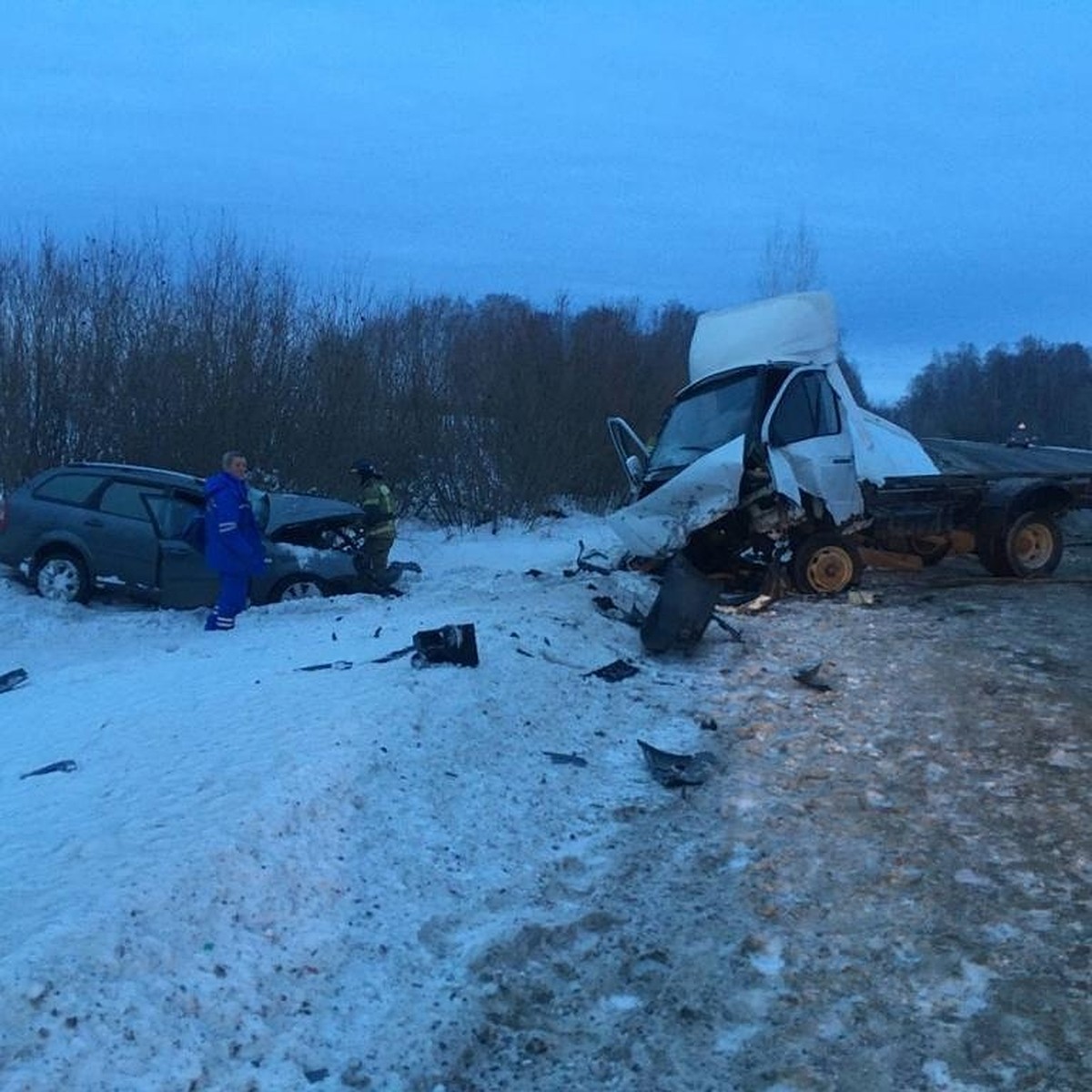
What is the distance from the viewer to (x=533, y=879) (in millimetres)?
4863

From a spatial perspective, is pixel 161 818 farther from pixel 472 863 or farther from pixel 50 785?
pixel 472 863

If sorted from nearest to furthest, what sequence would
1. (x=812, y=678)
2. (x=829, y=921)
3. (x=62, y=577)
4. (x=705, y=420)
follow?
1. (x=829, y=921)
2. (x=812, y=678)
3. (x=62, y=577)
4. (x=705, y=420)

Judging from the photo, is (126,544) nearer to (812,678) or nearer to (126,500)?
(126,500)

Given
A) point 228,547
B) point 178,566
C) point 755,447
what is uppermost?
point 755,447

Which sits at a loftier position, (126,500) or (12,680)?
(126,500)

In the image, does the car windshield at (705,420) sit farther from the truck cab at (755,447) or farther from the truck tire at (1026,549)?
the truck tire at (1026,549)

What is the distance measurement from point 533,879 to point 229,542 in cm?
654

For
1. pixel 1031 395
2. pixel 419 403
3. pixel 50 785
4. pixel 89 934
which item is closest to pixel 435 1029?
pixel 89 934

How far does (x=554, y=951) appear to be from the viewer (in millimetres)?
4238

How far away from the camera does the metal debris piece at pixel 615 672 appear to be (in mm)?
8219

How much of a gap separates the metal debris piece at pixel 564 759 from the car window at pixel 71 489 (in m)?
7.99

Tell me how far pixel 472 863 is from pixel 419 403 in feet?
60.1

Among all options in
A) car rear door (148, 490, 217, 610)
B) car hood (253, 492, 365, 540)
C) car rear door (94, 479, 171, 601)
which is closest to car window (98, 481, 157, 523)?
car rear door (94, 479, 171, 601)

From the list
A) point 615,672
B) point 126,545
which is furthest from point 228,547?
point 615,672
